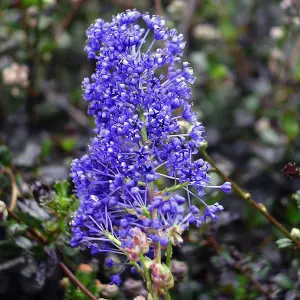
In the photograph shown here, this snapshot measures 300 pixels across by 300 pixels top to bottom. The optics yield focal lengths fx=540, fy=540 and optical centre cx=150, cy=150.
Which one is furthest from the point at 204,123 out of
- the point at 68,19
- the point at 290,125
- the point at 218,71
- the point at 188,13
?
the point at 68,19

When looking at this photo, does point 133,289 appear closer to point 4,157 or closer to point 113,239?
point 113,239

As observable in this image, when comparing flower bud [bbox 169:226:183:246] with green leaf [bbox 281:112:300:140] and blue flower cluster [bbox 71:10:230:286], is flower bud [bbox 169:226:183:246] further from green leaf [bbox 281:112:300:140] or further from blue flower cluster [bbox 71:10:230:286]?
green leaf [bbox 281:112:300:140]

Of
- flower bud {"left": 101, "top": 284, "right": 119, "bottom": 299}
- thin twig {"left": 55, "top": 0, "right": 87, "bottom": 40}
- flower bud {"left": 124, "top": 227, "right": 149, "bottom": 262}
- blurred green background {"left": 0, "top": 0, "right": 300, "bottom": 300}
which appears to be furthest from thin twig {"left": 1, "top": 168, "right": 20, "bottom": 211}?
thin twig {"left": 55, "top": 0, "right": 87, "bottom": 40}

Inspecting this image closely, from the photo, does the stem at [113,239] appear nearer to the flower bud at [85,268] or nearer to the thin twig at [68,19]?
the flower bud at [85,268]

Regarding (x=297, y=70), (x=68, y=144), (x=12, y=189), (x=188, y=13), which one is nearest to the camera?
(x=12, y=189)

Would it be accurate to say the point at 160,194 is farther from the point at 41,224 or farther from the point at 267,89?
the point at 267,89

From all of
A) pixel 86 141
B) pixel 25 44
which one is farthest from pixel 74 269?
pixel 25 44

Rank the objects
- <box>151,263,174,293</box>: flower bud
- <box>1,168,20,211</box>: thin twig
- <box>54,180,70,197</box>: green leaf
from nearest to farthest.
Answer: <box>151,263,174,293</box>: flower bud
<box>54,180,70,197</box>: green leaf
<box>1,168,20,211</box>: thin twig

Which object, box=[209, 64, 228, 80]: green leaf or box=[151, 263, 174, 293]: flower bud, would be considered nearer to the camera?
box=[151, 263, 174, 293]: flower bud
